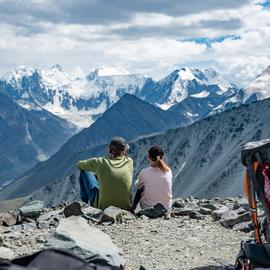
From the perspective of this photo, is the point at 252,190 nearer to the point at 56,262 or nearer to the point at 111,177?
the point at 56,262

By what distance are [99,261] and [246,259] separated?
2496 mm

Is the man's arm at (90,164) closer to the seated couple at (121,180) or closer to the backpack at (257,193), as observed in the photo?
the seated couple at (121,180)

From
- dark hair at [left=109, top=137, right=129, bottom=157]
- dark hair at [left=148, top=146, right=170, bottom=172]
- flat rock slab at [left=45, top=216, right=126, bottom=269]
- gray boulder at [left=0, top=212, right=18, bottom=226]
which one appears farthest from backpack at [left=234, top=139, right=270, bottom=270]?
gray boulder at [left=0, top=212, right=18, bottom=226]

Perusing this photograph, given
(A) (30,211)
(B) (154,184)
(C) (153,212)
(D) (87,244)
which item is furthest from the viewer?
(A) (30,211)

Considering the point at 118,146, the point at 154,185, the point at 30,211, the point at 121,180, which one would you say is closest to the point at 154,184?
the point at 154,185

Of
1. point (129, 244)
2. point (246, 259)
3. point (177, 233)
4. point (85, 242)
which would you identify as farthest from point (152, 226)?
point (246, 259)

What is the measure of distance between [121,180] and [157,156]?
4.25ft

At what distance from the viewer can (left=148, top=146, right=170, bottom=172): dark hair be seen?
620 inches

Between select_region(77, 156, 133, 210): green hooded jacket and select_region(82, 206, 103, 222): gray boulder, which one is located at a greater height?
select_region(77, 156, 133, 210): green hooded jacket

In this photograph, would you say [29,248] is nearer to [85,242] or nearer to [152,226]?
[85,242]

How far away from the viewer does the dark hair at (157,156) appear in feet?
51.7

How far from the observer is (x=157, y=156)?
1603cm

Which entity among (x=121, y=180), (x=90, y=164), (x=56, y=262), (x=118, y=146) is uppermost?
(x=56, y=262)

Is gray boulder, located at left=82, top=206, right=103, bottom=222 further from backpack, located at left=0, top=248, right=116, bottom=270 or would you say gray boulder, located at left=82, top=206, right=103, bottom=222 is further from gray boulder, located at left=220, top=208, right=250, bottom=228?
backpack, located at left=0, top=248, right=116, bottom=270
